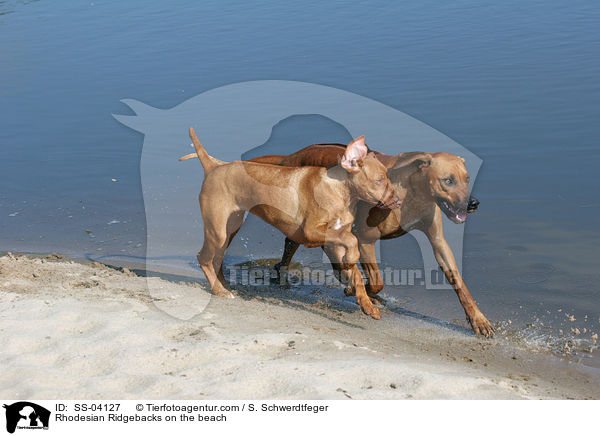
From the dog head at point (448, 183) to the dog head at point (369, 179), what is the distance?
30cm

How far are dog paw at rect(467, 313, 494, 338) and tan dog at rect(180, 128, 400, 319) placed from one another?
0.91 meters

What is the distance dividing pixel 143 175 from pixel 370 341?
7.18 meters

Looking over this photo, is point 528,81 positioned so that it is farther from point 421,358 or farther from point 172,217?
point 421,358

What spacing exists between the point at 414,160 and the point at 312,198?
946 millimetres

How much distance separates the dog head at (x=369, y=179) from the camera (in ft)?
20.6

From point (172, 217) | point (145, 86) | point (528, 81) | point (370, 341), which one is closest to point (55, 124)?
point (145, 86)

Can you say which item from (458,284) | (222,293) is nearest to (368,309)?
(458,284)

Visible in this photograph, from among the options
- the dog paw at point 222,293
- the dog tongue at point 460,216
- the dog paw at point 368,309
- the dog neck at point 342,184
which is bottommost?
the dog paw at point 222,293

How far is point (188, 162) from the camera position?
1265 centimetres

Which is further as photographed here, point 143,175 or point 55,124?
point 55,124

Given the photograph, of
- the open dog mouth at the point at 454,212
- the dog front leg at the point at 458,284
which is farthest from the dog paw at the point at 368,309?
the open dog mouth at the point at 454,212

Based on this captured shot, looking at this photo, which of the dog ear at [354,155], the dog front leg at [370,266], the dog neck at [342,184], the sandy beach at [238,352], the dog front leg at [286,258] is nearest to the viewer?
the sandy beach at [238,352]
